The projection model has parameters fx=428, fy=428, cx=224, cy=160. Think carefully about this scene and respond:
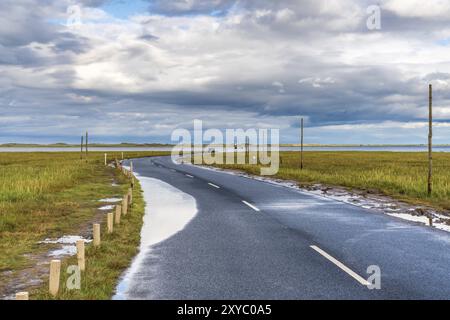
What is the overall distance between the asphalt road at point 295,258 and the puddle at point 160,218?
0.16m

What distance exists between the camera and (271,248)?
8.61 metres

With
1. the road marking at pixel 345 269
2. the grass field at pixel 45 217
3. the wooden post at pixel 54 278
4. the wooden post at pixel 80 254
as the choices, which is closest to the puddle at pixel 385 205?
the road marking at pixel 345 269

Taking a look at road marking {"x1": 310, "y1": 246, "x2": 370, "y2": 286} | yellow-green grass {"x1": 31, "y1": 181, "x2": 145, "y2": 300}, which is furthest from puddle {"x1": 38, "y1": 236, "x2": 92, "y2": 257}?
road marking {"x1": 310, "y1": 246, "x2": 370, "y2": 286}

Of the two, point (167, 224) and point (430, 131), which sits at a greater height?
point (430, 131)

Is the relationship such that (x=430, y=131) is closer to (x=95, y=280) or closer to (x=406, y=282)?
(x=406, y=282)

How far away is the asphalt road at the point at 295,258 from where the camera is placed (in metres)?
5.91

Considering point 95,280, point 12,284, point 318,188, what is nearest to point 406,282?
point 95,280

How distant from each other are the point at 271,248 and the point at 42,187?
49.5 feet

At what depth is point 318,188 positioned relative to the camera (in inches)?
885

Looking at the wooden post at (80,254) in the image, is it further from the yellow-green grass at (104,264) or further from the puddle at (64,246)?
the puddle at (64,246)
